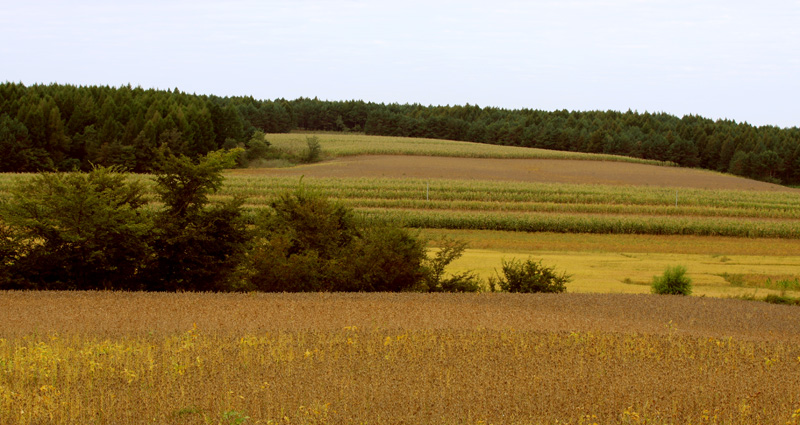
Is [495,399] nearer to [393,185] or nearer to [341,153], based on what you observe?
[393,185]

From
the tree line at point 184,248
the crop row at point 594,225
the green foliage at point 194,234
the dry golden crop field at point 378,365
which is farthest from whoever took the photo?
the crop row at point 594,225

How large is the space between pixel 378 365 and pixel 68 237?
496 inches

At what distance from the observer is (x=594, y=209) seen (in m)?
53.6

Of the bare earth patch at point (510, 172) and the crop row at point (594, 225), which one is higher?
the bare earth patch at point (510, 172)

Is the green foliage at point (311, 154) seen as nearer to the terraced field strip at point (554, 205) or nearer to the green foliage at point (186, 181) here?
the terraced field strip at point (554, 205)

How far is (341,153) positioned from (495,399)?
91230 mm

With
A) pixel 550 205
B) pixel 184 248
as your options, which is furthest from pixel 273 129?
pixel 184 248

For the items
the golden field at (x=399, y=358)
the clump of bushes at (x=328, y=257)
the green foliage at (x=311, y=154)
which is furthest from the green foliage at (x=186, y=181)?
the green foliage at (x=311, y=154)

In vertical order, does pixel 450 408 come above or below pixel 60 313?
above

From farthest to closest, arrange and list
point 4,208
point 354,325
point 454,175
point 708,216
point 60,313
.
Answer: point 454,175
point 708,216
point 4,208
point 60,313
point 354,325

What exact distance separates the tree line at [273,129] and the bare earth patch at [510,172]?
14.9m

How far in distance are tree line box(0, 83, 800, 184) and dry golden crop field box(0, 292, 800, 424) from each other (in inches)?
1711

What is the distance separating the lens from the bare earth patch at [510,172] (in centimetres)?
7425

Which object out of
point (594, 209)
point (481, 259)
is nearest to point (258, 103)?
point (594, 209)
